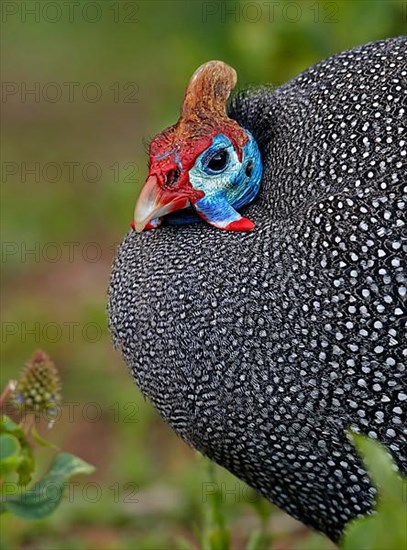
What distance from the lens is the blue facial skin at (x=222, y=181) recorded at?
8.93 feet

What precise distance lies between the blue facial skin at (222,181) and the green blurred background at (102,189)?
108cm

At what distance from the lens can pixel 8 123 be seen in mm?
7098

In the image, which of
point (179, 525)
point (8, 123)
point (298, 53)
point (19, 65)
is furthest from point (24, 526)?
point (19, 65)

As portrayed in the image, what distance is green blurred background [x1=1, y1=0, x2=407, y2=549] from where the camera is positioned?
3818mm

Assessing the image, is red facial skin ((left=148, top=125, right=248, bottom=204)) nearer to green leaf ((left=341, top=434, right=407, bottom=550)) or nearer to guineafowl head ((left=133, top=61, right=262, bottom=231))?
guineafowl head ((left=133, top=61, right=262, bottom=231))

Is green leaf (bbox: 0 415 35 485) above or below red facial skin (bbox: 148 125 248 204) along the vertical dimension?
below

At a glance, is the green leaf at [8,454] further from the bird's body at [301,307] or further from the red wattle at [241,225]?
the red wattle at [241,225]

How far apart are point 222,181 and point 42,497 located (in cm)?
87

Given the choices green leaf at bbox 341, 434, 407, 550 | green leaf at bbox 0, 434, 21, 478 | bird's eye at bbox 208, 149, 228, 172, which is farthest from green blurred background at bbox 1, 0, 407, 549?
green leaf at bbox 341, 434, 407, 550

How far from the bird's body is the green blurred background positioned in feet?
2.67

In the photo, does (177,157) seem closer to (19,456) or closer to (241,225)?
(241,225)

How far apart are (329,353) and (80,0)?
563cm

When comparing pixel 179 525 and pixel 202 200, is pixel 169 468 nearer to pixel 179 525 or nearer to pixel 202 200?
pixel 179 525

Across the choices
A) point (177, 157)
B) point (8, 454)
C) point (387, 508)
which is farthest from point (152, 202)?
point (387, 508)
